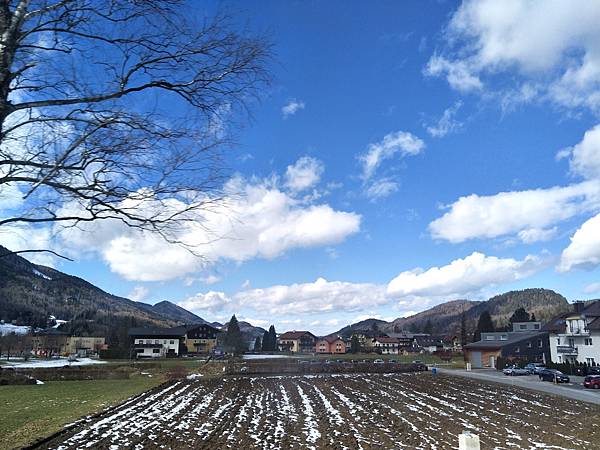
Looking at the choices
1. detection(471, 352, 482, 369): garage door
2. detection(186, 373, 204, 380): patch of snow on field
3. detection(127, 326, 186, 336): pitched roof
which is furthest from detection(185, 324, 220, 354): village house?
detection(186, 373, 204, 380): patch of snow on field

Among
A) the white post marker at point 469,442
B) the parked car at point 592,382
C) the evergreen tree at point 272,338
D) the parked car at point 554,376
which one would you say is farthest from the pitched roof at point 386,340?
the white post marker at point 469,442

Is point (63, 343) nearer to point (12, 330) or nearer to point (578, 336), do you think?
point (12, 330)

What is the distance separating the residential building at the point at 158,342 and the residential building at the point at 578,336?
233ft

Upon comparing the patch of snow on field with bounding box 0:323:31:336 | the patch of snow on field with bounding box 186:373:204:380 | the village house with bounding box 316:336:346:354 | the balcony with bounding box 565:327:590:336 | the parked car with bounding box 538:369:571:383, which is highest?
the balcony with bounding box 565:327:590:336

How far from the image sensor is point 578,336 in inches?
2000

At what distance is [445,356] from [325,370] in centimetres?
3875

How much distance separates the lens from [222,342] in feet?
384

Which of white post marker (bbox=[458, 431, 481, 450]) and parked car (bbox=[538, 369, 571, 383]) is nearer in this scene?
white post marker (bbox=[458, 431, 481, 450])

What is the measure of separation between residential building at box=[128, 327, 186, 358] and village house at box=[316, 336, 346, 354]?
1701 inches

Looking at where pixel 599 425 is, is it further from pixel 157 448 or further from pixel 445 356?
pixel 445 356

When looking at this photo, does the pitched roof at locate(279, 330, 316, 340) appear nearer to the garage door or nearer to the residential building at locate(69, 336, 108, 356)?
the residential building at locate(69, 336, 108, 356)

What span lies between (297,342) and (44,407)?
130 metres

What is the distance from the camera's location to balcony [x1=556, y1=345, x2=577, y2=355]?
51.5 meters

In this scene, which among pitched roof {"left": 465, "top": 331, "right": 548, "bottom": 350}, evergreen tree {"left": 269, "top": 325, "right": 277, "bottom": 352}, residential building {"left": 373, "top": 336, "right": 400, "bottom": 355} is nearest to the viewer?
pitched roof {"left": 465, "top": 331, "right": 548, "bottom": 350}
